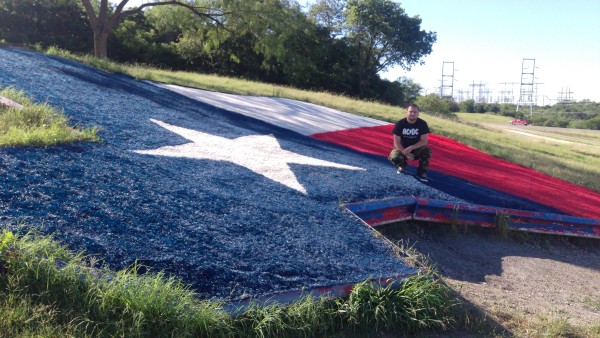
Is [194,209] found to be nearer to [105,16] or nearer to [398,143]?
[398,143]

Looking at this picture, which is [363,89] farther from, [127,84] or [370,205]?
[370,205]

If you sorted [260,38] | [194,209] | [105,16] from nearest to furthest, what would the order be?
[194,209] < [105,16] < [260,38]

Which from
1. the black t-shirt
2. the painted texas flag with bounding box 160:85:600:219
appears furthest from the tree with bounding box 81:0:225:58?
the black t-shirt

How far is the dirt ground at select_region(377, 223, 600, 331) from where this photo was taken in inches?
186

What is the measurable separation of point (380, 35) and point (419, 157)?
34.0 m

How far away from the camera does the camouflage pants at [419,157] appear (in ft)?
24.9

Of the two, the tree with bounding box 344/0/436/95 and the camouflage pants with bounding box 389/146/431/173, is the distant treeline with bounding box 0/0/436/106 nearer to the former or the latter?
the tree with bounding box 344/0/436/95

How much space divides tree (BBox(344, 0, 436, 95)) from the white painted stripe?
2492cm

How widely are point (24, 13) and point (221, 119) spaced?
2392 centimetres

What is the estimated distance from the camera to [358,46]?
3959 cm

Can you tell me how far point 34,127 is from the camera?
18.0ft

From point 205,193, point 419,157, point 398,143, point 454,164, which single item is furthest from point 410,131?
point 205,193

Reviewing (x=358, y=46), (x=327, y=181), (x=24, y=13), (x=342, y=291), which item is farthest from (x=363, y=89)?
(x=342, y=291)

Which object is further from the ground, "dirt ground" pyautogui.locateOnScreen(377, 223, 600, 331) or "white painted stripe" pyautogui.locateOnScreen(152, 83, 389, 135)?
"white painted stripe" pyautogui.locateOnScreen(152, 83, 389, 135)
